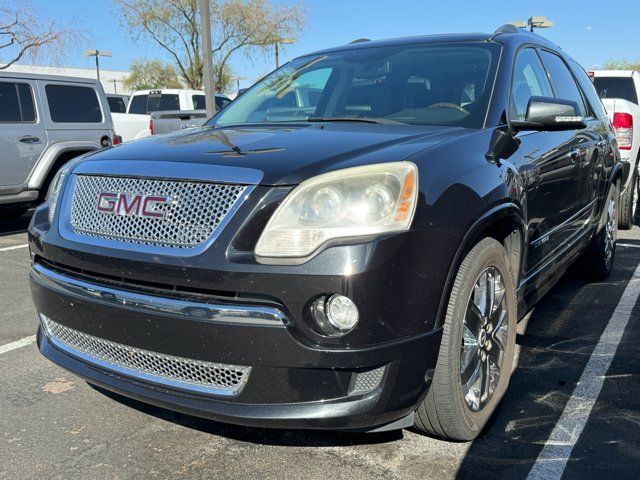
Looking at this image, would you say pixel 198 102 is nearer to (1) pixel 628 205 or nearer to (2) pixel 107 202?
(1) pixel 628 205

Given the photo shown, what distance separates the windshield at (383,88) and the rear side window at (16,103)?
4853mm

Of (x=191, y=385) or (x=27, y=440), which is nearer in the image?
(x=191, y=385)

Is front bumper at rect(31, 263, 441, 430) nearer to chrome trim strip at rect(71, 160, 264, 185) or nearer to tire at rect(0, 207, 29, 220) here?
chrome trim strip at rect(71, 160, 264, 185)

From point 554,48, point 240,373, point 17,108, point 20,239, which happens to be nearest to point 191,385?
point 240,373

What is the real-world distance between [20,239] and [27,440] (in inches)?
213

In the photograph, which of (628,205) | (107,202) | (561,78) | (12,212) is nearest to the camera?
(107,202)

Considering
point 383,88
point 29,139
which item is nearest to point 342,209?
point 383,88

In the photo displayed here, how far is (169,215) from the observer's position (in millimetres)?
2256

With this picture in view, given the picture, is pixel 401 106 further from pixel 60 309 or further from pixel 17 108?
pixel 17 108

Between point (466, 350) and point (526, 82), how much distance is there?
5.80 ft

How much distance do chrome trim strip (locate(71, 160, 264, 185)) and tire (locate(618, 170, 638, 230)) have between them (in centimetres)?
612

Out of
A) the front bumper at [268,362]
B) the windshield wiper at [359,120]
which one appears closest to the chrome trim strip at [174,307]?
the front bumper at [268,362]

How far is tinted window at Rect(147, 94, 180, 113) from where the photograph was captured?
48.4 ft

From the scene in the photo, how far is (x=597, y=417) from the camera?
9.60 feet
